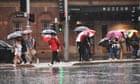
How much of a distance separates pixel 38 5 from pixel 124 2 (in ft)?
27.2

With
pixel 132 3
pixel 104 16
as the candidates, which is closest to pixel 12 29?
pixel 104 16

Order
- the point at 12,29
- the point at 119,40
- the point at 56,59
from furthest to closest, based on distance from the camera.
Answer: the point at 12,29 < the point at 119,40 < the point at 56,59

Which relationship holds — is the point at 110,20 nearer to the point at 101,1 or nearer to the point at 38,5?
the point at 101,1

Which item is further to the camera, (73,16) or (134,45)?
(73,16)

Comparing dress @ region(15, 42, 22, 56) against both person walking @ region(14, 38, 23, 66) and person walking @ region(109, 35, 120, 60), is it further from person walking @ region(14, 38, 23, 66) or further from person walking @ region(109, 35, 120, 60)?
person walking @ region(109, 35, 120, 60)

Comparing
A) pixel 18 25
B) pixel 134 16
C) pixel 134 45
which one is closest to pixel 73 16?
pixel 18 25

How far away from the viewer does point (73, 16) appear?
131 feet

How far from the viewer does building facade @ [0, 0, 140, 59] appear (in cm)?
3928

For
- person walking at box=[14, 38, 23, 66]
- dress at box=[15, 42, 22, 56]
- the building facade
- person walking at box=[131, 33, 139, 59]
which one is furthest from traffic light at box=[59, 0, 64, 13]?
dress at box=[15, 42, 22, 56]

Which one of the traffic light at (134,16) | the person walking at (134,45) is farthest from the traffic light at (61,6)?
the person walking at (134,45)

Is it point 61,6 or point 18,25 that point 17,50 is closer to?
point 61,6

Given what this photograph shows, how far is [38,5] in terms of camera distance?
39625mm

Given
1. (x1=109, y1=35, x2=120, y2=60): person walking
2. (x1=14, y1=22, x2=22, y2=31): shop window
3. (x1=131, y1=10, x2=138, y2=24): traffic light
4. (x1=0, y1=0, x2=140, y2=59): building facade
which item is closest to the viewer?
(x1=109, y1=35, x2=120, y2=60): person walking

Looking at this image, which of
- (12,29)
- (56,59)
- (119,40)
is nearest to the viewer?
(56,59)
